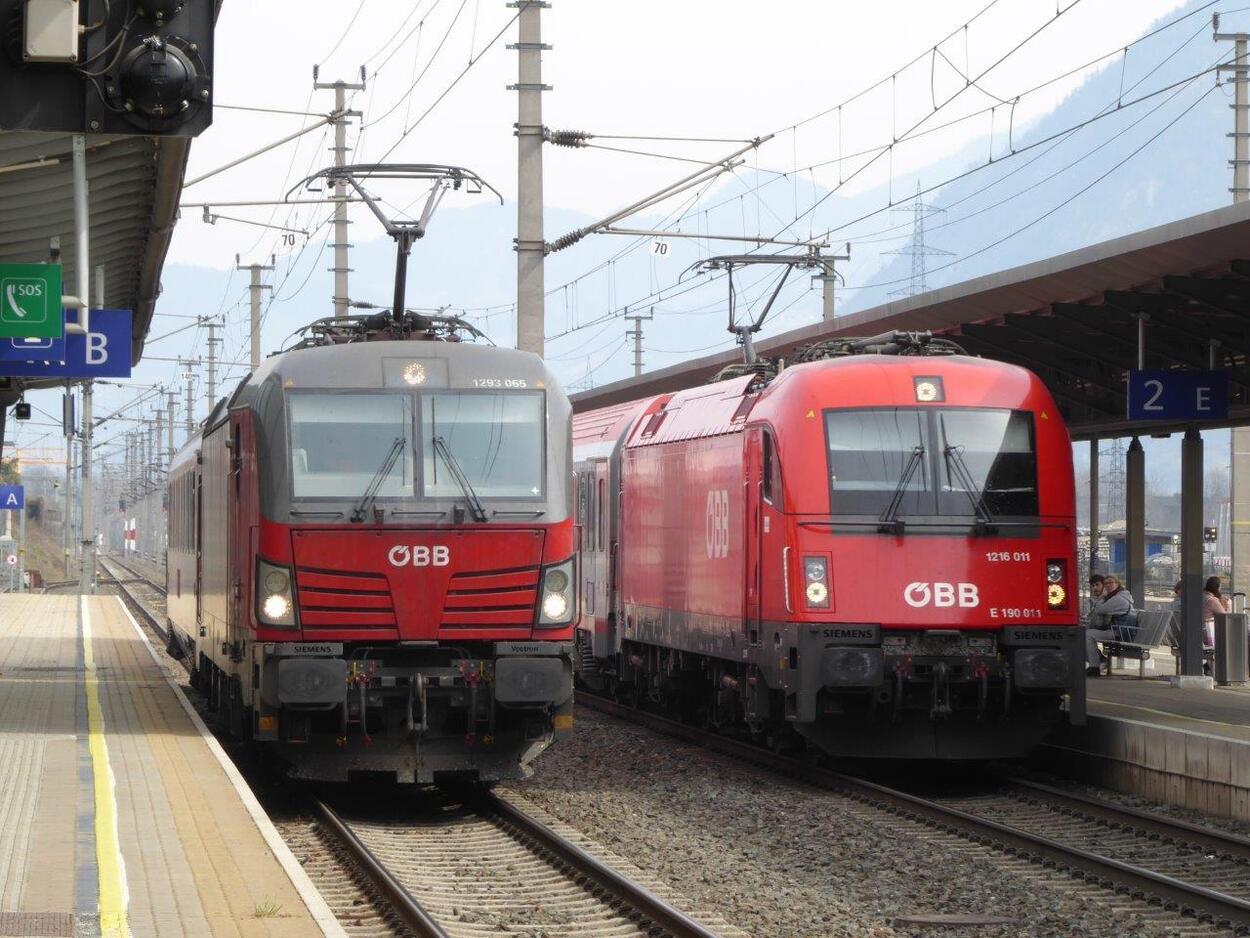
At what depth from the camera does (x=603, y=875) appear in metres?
10.2

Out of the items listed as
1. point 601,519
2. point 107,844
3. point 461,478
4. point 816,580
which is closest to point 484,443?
point 461,478

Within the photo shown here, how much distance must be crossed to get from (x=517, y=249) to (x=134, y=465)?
9525 centimetres

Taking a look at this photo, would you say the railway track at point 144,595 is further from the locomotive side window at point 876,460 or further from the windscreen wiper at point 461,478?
the locomotive side window at point 876,460

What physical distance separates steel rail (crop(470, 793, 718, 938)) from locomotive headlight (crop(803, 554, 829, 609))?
2.67 meters

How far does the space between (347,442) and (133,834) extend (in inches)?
145

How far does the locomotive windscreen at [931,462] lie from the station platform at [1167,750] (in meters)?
1.96

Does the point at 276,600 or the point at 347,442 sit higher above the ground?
the point at 347,442

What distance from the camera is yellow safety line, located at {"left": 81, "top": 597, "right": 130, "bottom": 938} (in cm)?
780

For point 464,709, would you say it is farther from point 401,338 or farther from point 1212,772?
point 1212,772

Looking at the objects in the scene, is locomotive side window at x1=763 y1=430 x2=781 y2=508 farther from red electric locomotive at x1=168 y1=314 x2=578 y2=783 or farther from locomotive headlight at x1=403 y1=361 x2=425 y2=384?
locomotive headlight at x1=403 y1=361 x2=425 y2=384

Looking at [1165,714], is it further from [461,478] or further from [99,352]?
[99,352]

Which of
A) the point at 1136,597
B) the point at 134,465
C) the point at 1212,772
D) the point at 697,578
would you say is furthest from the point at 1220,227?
the point at 134,465

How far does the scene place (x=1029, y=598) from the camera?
46.2ft

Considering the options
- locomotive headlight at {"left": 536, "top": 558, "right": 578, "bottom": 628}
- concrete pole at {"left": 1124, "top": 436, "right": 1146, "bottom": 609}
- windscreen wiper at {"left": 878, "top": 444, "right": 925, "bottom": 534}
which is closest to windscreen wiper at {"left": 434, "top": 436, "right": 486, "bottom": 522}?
locomotive headlight at {"left": 536, "top": 558, "right": 578, "bottom": 628}
